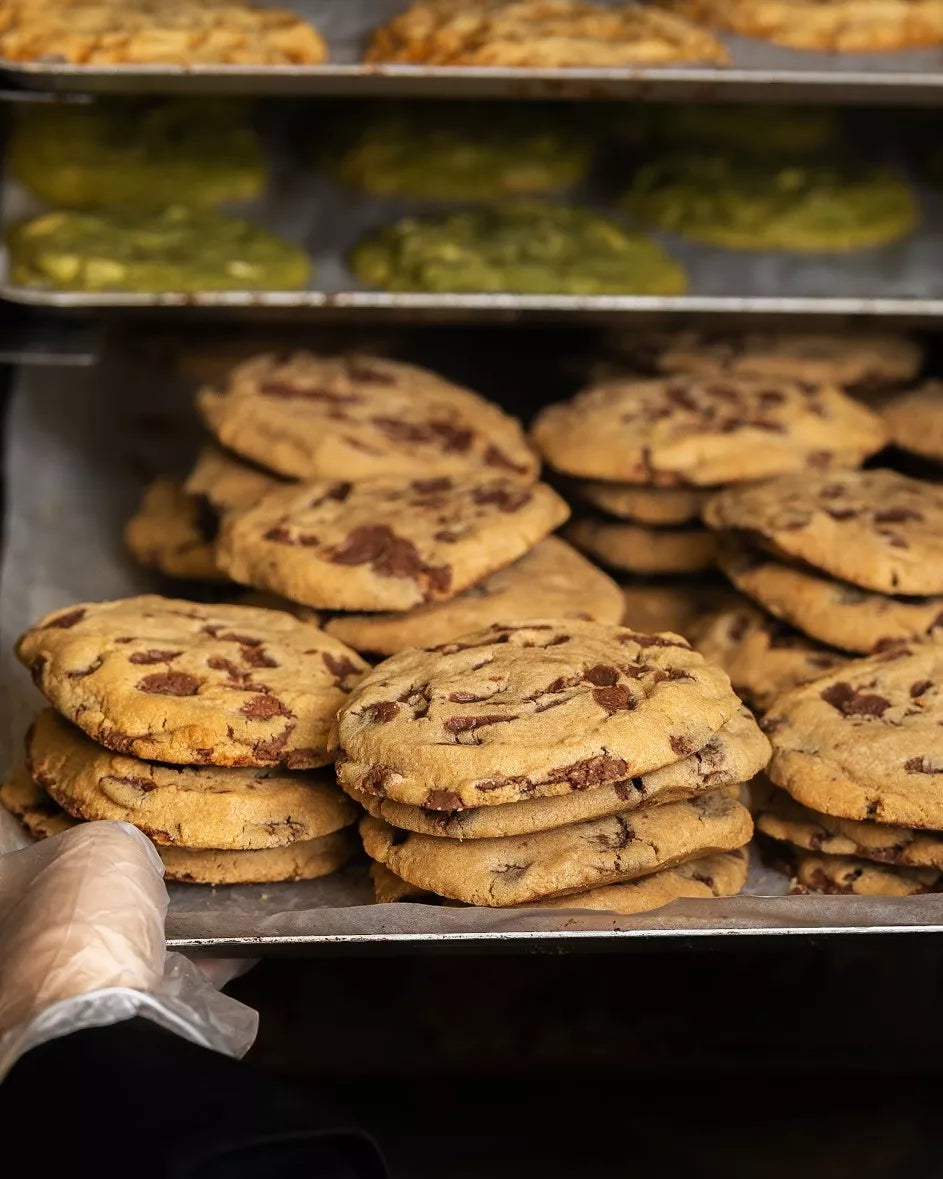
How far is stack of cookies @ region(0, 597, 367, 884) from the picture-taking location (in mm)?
1889

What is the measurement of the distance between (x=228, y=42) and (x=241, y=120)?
65 cm

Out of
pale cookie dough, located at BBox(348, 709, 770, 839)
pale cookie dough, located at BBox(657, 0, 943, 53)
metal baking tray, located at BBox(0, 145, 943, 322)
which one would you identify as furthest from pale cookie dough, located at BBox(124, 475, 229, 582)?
pale cookie dough, located at BBox(657, 0, 943, 53)

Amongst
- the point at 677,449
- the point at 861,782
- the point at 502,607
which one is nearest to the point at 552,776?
the point at 861,782

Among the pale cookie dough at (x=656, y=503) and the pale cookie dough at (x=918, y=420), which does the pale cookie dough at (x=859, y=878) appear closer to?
the pale cookie dough at (x=656, y=503)

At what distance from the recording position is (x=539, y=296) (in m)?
2.79

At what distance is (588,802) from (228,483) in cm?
117

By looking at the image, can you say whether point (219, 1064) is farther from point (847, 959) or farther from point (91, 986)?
point (847, 959)

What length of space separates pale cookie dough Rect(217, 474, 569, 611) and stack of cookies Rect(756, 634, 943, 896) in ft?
1.61

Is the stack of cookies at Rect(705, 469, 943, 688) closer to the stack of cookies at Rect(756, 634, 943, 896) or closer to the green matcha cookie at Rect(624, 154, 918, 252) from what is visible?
the stack of cookies at Rect(756, 634, 943, 896)

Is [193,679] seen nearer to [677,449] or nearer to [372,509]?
[372,509]

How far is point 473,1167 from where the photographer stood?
76.2 inches

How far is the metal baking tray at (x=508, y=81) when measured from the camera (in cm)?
260

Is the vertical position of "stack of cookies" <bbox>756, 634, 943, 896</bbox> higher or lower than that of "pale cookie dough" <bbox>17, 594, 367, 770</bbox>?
lower

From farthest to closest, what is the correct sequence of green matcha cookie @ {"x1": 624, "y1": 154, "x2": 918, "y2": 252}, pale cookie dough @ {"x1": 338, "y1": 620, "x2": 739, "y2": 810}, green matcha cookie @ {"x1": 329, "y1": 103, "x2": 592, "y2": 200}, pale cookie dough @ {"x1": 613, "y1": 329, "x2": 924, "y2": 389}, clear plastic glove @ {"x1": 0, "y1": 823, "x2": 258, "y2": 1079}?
green matcha cookie @ {"x1": 329, "y1": 103, "x2": 592, "y2": 200}, green matcha cookie @ {"x1": 624, "y1": 154, "x2": 918, "y2": 252}, pale cookie dough @ {"x1": 613, "y1": 329, "x2": 924, "y2": 389}, pale cookie dough @ {"x1": 338, "y1": 620, "x2": 739, "y2": 810}, clear plastic glove @ {"x1": 0, "y1": 823, "x2": 258, "y2": 1079}
